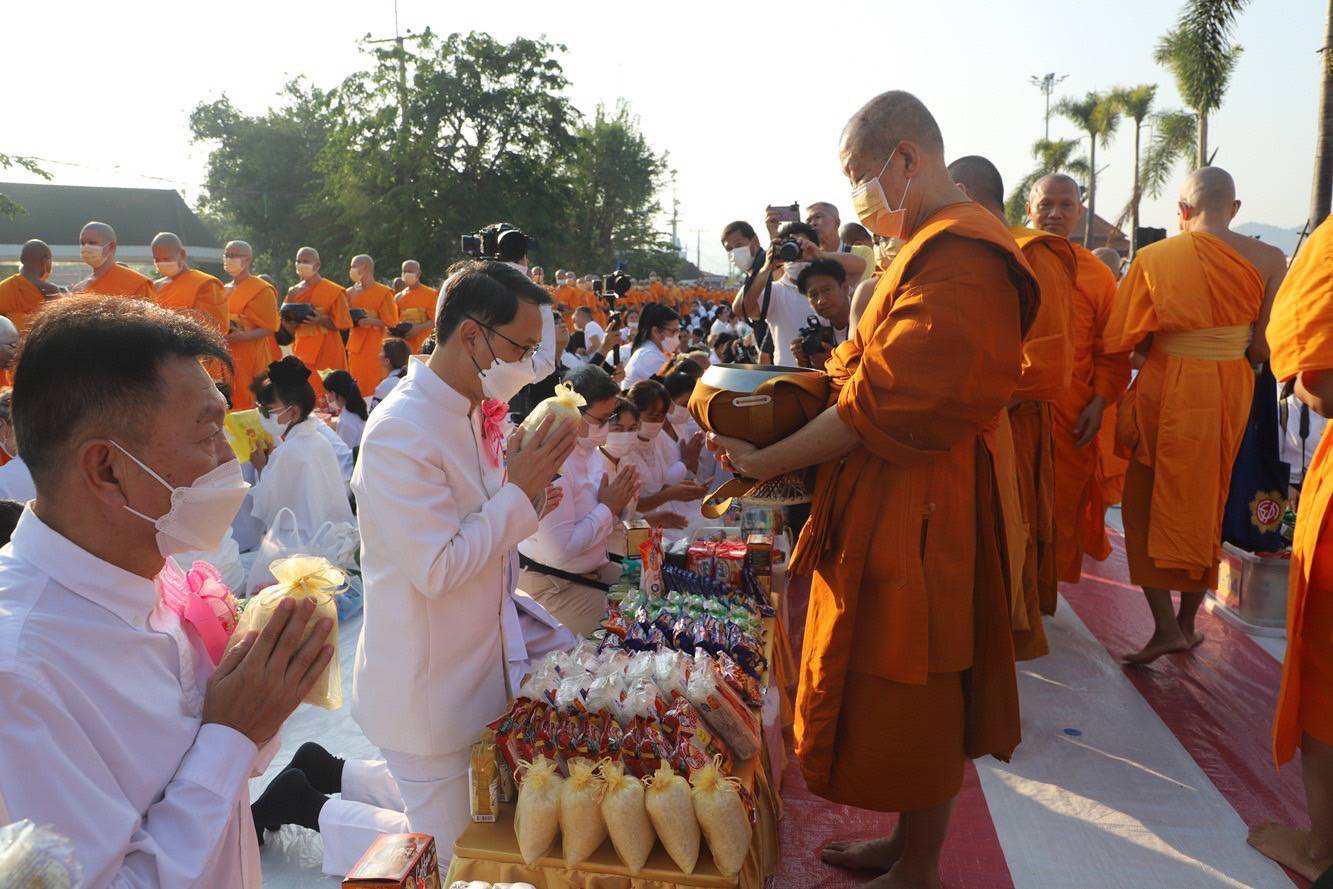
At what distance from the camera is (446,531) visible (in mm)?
2279

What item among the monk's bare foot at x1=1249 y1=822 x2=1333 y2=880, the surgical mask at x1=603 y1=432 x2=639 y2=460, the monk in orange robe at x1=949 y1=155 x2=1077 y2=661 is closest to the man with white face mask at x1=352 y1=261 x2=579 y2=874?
the surgical mask at x1=603 y1=432 x2=639 y2=460

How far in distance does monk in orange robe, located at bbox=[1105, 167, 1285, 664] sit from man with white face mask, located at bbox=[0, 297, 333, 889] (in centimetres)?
396

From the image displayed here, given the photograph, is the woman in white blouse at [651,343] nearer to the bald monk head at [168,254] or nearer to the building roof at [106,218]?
the bald monk head at [168,254]

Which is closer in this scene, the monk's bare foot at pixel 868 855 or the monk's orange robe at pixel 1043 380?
the monk's bare foot at pixel 868 855

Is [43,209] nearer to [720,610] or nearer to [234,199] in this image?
[234,199]

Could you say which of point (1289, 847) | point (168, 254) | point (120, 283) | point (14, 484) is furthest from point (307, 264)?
point (1289, 847)

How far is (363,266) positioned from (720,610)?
9473mm

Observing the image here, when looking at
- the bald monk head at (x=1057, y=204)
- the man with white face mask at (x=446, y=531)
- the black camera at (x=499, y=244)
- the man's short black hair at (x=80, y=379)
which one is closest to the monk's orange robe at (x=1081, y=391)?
the bald monk head at (x=1057, y=204)

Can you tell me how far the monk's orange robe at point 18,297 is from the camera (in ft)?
25.9

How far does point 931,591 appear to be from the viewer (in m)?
2.29

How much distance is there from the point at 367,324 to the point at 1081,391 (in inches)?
344

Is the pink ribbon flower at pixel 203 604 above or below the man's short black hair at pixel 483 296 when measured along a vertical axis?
below

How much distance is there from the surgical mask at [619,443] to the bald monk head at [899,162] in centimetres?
233

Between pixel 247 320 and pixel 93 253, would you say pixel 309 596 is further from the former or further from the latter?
pixel 247 320
